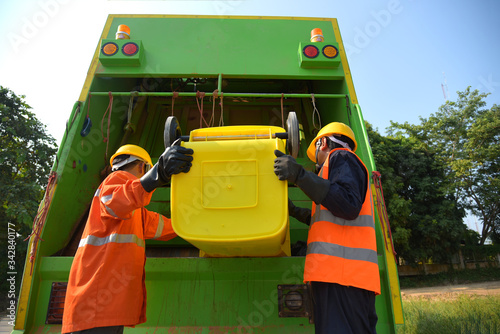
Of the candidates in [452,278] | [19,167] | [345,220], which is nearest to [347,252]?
[345,220]

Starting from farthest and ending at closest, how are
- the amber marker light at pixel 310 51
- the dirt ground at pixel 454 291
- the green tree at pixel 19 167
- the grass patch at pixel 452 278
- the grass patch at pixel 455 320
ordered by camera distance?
the grass patch at pixel 452 278 → the dirt ground at pixel 454 291 → the green tree at pixel 19 167 → the grass patch at pixel 455 320 → the amber marker light at pixel 310 51

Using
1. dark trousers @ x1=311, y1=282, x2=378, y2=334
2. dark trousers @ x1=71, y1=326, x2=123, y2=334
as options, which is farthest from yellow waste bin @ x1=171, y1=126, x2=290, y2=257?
dark trousers @ x1=71, y1=326, x2=123, y2=334

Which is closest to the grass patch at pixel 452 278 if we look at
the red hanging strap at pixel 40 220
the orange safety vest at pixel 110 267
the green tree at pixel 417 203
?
the green tree at pixel 417 203

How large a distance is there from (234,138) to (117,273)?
828 millimetres

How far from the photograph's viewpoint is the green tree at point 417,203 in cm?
1304

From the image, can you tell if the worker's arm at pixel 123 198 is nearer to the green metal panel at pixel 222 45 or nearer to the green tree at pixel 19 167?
the green metal panel at pixel 222 45

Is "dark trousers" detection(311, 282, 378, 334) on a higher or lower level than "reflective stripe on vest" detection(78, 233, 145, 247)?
lower

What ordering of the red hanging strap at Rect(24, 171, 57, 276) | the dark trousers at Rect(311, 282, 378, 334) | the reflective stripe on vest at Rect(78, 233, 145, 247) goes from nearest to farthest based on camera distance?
the dark trousers at Rect(311, 282, 378, 334), the reflective stripe on vest at Rect(78, 233, 145, 247), the red hanging strap at Rect(24, 171, 57, 276)

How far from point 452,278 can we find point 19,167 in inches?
641

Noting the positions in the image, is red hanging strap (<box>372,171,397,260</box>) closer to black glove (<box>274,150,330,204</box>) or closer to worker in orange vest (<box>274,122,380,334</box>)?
worker in orange vest (<box>274,122,380,334</box>)

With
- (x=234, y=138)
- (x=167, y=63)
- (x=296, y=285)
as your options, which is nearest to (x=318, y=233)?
(x=296, y=285)

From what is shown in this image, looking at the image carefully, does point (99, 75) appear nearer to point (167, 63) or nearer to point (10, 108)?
point (167, 63)

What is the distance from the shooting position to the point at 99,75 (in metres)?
2.32

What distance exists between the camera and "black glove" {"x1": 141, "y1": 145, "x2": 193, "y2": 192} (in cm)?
134
